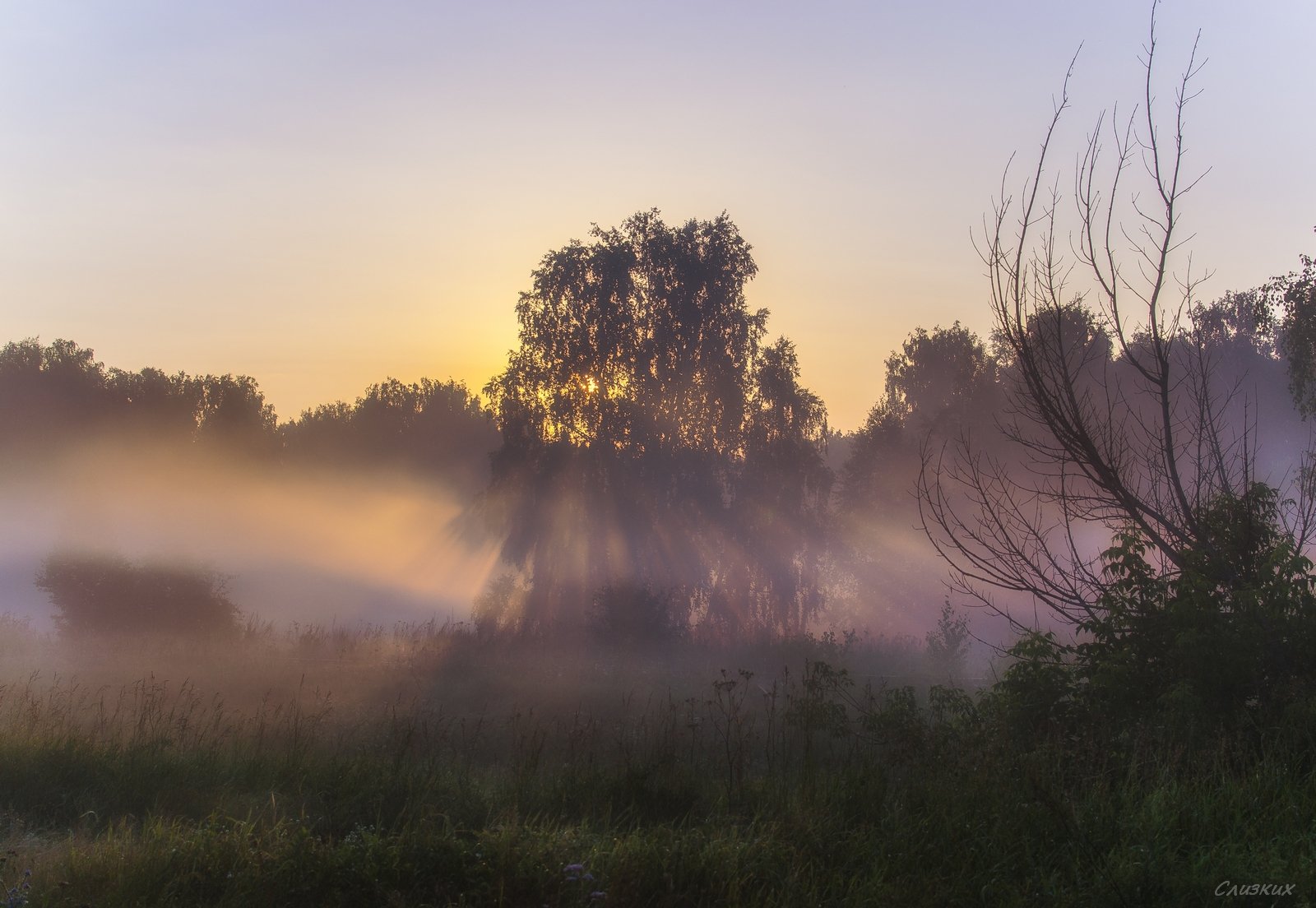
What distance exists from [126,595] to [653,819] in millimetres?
24111

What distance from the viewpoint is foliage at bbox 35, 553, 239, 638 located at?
2422cm

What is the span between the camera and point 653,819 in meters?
5.81

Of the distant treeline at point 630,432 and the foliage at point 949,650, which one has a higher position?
the distant treeline at point 630,432

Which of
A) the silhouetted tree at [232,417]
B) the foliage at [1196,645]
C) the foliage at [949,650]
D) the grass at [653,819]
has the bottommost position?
Answer: the foliage at [949,650]

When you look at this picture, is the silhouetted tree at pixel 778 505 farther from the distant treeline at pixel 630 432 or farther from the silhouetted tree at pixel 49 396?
the silhouetted tree at pixel 49 396

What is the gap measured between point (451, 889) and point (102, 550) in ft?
85.6

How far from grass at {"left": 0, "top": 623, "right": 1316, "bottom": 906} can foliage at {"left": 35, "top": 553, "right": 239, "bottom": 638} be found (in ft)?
51.8

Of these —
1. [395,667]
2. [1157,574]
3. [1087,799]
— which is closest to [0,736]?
[1087,799]

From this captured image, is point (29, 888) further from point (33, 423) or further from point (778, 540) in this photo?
point (33, 423)

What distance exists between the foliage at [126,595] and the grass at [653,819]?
1579 cm

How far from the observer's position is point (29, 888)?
396 cm

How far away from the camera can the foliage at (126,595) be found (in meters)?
24.2

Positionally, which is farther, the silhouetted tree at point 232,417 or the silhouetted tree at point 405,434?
the silhouetted tree at point 405,434

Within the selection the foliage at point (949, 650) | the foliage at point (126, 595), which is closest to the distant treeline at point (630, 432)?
the foliage at point (949, 650)
